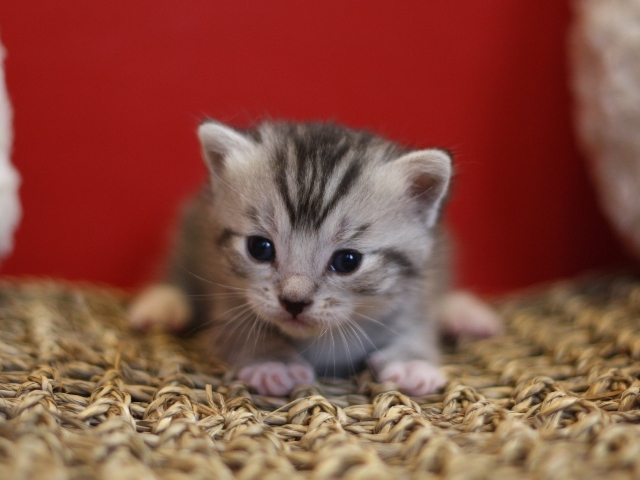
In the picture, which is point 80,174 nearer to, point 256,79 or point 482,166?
point 256,79

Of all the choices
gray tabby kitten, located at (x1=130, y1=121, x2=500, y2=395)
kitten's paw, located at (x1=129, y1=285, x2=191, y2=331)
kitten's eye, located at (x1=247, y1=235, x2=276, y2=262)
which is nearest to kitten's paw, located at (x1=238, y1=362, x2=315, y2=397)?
gray tabby kitten, located at (x1=130, y1=121, x2=500, y2=395)

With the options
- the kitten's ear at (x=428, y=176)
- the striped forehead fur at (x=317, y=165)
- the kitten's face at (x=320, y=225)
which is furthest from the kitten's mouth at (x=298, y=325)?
the kitten's ear at (x=428, y=176)

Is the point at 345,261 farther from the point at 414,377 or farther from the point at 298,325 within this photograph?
the point at 414,377

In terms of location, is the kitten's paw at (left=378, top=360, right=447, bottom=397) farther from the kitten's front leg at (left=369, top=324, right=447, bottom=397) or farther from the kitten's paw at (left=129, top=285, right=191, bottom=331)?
the kitten's paw at (left=129, top=285, right=191, bottom=331)

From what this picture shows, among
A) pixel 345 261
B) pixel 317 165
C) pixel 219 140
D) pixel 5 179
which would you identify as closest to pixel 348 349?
pixel 345 261

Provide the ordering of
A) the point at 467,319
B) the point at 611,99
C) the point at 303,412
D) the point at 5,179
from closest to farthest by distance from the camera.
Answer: the point at 303,412 < the point at 5,179 < the point at 611,99 < the point at 467,319

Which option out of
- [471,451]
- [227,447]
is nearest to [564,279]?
[471,451]
